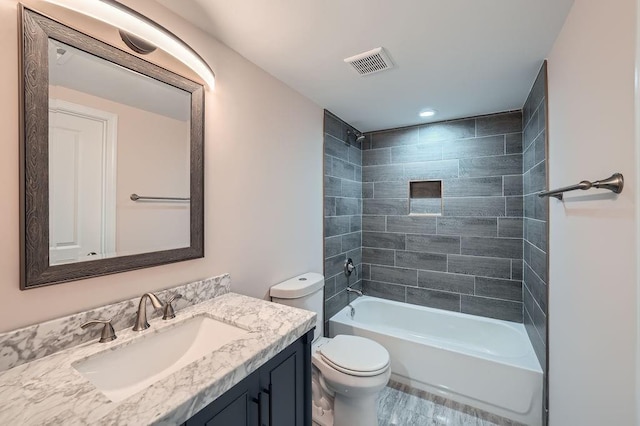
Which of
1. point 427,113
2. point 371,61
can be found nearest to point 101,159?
point 371,61

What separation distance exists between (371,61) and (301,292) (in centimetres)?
Answer: 157

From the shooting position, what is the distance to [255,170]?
5.70 ft

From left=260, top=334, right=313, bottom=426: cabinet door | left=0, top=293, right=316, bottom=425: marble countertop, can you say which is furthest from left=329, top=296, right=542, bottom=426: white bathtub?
left=0, top=293, right=316, bottom=425: marble countertop

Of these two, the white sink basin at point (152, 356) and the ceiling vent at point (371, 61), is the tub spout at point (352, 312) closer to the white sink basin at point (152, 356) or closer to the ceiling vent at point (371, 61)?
the white sink basin at point (152, 356)

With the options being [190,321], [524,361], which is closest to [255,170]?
[190,321]

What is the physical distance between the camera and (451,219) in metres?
2.77

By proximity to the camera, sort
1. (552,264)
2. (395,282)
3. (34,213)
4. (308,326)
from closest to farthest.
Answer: (34,213)
(308,326)
(552,264)
(395,282)

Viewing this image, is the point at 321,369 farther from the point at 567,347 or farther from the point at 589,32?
the point at 589,32

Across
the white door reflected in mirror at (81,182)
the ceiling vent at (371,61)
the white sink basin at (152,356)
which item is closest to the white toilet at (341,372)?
the white sink basin at (152,356)

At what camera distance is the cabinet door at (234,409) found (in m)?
0.75

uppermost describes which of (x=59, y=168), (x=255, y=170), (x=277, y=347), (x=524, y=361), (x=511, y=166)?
(x=511, y=166)

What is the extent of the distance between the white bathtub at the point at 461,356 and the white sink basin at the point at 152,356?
159cm

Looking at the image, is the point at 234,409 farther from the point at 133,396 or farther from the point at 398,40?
the point at 398,40

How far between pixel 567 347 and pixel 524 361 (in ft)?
2.50
